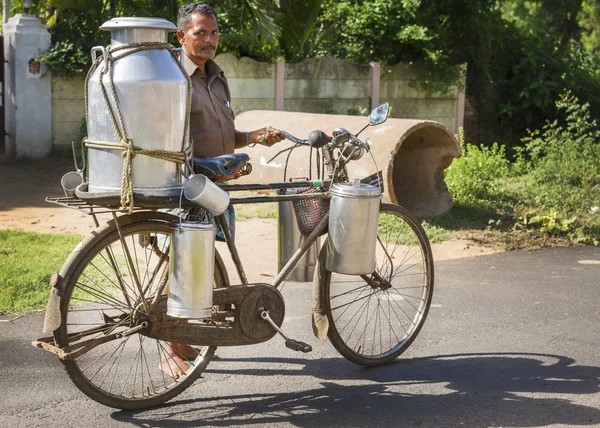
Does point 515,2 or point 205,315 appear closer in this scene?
point 205,315

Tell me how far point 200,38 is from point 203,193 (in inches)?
42.8

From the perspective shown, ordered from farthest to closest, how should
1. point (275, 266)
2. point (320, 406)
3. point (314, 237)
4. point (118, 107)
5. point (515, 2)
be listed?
point (515, 2) → point (275, 266) → point (314, 237) → point (320, 406) → point (118, 107)

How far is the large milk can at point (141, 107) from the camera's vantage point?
3.55 metres

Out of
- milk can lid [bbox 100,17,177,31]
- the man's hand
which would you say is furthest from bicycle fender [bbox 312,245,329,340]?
milk can lid [bbox 100,17,177,31]

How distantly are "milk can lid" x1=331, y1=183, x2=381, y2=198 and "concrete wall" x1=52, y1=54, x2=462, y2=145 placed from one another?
7.79 m

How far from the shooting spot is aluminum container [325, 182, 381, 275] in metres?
4.24

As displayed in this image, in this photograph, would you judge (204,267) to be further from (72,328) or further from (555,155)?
(555,155)

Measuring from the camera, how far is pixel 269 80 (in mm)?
12203

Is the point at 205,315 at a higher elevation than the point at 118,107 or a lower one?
lower

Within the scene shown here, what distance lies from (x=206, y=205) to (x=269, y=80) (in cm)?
874

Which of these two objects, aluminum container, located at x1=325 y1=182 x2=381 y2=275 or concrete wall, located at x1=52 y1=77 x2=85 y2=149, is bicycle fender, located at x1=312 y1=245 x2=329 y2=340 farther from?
concrete wall, located at x1=52 y1=77 x2=85 y2=149

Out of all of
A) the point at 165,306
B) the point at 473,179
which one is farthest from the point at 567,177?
the point at 165,306

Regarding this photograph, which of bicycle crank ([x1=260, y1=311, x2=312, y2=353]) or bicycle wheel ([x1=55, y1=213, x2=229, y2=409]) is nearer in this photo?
bicycle wheel ([x1=55, y1=213, x2=229, y2=409])

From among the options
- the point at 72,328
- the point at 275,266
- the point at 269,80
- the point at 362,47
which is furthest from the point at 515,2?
the point at 72,328
